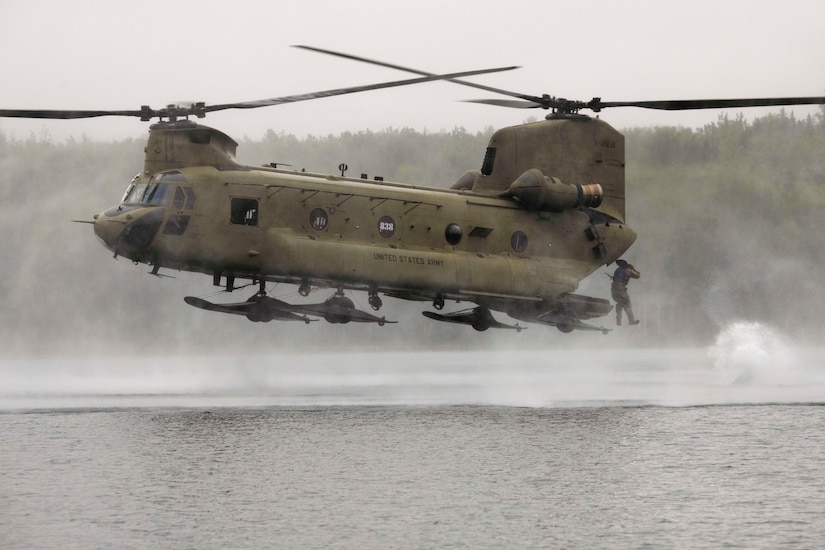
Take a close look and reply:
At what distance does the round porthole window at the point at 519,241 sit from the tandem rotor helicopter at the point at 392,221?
27 millimetres

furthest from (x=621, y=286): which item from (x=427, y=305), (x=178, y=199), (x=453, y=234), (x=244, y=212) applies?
(x=427, y=305)

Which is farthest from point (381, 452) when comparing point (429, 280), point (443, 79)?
point (443, 79)

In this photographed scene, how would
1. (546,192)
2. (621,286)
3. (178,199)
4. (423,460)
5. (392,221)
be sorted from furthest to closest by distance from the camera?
(621,286) → (546,192) → (392,221) → (178,199) → (423,460)

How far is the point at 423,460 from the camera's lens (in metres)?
29.4

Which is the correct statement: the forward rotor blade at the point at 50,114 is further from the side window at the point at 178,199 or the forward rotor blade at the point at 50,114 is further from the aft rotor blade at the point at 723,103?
the aft rotor blade at the point at 723,103

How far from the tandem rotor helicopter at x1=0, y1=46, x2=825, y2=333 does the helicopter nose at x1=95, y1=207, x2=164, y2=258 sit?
3cm

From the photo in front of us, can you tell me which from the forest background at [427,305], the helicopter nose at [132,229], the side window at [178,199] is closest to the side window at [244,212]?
the side window at [178,199]

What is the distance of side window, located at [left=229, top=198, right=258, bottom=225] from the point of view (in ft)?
106

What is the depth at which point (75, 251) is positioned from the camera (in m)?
94.8

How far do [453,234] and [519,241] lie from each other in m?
2.19

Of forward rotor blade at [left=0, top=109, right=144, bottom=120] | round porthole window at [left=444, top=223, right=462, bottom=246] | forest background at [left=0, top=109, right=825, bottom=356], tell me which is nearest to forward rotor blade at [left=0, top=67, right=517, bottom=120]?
forward rotor blade at [left=0, top=109, right=144, bottom=120]

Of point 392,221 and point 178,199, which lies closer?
point 178,199

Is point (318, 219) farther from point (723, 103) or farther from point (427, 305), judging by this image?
point (427, 305)

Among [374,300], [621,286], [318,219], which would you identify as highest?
[318,219]
